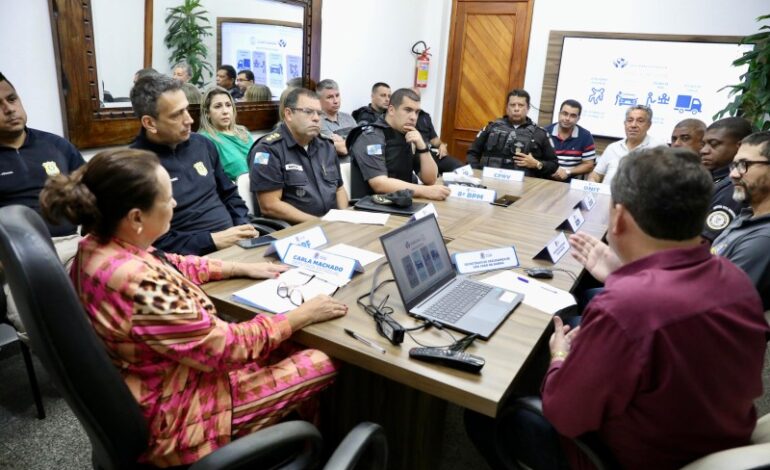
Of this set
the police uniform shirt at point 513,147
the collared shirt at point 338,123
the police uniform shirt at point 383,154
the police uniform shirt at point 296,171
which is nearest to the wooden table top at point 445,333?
the police uniform shirt at point 296,171

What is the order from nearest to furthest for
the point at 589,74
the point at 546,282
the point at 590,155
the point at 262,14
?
the point at 546,282 → the point at 262,14 → the point at 590,155 → the point at 589,74

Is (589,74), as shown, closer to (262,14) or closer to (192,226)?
(262,14)

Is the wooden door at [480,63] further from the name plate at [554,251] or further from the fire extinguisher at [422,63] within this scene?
the name plate at [554,251]

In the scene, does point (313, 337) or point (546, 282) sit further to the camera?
point (546, 282)

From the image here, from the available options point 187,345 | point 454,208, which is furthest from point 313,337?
point 454,208

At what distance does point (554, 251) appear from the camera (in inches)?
74.7

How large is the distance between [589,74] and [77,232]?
4.85 metres

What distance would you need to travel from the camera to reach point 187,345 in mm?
1034

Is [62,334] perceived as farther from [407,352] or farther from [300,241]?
[300,241]

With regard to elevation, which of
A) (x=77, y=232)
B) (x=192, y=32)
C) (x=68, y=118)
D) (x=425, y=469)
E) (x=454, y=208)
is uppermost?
(x=192, y=32)

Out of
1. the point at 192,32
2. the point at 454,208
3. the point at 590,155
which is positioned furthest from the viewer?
the point at 590,155

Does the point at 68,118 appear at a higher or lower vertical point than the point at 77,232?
higher

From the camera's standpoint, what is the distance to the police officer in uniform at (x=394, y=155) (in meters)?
2.92

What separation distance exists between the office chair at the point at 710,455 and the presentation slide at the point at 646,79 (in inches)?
182
